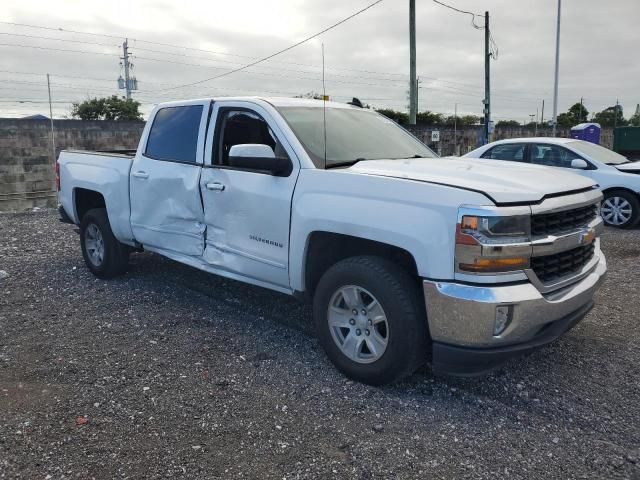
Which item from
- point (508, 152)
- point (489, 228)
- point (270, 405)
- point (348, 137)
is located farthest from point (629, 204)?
point (270, 405)

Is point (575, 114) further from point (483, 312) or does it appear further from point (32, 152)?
point (483, 312)

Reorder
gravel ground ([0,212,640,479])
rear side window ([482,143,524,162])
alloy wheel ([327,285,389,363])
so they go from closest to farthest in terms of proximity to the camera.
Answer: gravel ground ([0,212,640,479]) < alloy wheel ([327,285,389,363]) < rear side window ([482,143,524,162])

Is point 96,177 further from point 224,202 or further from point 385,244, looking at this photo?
point 385,244

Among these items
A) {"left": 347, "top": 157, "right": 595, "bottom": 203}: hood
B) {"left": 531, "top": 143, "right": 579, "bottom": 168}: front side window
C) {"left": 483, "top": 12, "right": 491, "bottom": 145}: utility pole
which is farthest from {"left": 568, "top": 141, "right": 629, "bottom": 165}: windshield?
{"left": 483, "top": 12, "right": 491, "bottom": 145}: utility pole

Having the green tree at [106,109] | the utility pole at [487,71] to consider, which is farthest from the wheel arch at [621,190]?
the green tree at [106,109]

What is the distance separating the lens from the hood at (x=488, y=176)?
3.12 m

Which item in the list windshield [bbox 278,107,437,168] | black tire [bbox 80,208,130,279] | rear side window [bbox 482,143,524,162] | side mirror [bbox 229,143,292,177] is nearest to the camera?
side mirror [bbox 229,143,292,177]

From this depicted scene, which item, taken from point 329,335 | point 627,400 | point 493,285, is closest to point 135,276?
point 329,335

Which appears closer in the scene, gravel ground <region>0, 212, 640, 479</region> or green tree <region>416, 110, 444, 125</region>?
gravel ground <region>0, 212, 640, 479</region>

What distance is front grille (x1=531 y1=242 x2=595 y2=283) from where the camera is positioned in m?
3.19

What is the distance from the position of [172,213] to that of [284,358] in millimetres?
1755

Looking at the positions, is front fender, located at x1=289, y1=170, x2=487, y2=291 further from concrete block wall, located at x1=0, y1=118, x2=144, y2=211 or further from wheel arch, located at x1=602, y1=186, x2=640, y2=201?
concrete block wall, located at x1=0, y1=118, x2=144, y2=211

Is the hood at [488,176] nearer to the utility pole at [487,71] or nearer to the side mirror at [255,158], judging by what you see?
the side mirror at [255,158]

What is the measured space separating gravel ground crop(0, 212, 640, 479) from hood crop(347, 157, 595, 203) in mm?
1300
